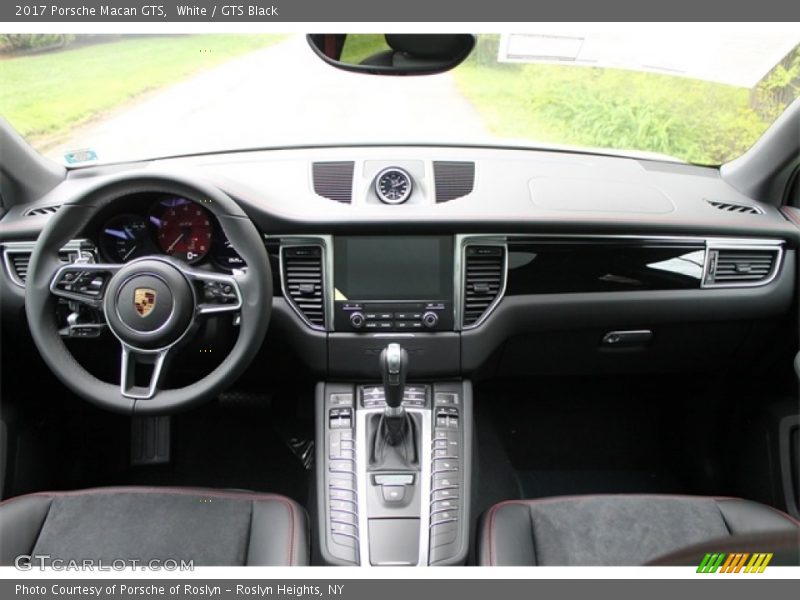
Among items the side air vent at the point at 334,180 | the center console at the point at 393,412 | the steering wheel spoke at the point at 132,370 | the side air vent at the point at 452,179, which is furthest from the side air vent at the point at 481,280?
the steering wheel spoke at the point at 132,370

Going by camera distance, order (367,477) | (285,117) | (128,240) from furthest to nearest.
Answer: (285,117), (367,477), (128,240)

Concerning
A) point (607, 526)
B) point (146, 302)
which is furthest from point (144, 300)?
point (607, 526)

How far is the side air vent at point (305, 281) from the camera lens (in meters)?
2.16

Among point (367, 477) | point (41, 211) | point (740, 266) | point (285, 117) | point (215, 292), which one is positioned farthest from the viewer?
point (285, 117)

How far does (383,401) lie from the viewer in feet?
7.48

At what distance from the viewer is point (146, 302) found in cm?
180

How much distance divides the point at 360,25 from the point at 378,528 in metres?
1.38

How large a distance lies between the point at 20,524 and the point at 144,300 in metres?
0.67

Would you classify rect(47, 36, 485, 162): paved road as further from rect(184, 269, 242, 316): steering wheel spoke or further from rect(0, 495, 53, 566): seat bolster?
rect(0, 495, 53, 566): seat bolster

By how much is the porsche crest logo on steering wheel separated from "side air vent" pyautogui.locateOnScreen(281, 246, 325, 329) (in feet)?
1.54

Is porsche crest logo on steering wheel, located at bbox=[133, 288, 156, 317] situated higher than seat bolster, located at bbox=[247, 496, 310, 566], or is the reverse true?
porsche crest logo on steering wheel, located at bbox=[133, 288, 156, 317]

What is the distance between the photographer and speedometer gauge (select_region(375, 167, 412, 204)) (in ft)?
7.20

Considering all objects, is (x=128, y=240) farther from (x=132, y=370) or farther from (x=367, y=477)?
(x=367, y=477)

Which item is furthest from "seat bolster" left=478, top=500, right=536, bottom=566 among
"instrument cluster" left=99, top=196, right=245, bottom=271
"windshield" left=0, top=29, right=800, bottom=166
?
"windshield" left=0, top=29, right=800, bottom=166
